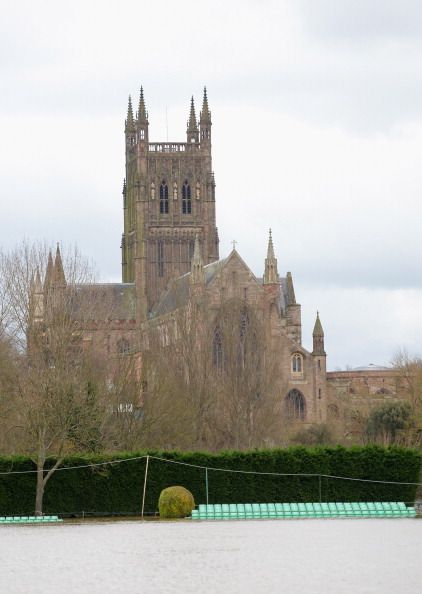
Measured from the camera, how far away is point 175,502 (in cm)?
5325

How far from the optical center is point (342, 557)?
113 ft

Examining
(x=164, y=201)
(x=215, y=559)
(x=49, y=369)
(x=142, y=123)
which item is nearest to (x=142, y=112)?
(x=142, y=123)

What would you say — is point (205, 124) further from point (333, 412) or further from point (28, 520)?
point (28, 520)

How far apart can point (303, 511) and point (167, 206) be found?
97.5 meters

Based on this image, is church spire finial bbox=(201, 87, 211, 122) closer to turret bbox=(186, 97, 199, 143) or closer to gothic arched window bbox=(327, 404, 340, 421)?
turret bbox=(186, 97, 199, 143)

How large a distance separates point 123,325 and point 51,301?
64982 millimetres

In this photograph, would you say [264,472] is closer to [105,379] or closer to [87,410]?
[87,410]

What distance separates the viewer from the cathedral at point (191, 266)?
121 metres

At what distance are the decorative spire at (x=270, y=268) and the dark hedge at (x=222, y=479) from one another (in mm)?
62640

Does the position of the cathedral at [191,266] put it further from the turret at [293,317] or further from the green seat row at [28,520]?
the green seat row at [28,520]

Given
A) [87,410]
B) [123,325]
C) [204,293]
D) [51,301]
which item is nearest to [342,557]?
[87,410]

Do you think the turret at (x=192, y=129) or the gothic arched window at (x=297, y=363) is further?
the turret at (x=192, y=129)

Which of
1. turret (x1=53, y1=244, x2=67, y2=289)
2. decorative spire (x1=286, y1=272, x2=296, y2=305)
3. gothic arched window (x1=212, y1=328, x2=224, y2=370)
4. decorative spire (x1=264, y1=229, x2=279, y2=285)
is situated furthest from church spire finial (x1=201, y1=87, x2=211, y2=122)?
turret (x1=53, y1=244, x2=67, y2=289)

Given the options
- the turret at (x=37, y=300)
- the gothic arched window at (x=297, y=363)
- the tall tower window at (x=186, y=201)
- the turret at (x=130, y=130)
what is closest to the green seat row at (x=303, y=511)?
A: the turret at (x=37, y=300)
